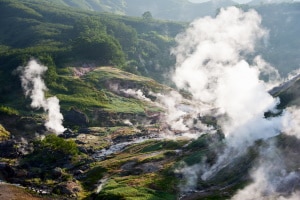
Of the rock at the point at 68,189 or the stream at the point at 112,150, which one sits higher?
the stream at the point at 112,150

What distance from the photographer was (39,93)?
14725cm

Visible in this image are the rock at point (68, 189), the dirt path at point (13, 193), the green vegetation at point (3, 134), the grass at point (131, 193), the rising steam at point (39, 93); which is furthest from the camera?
the rising steam at point (39, 93)

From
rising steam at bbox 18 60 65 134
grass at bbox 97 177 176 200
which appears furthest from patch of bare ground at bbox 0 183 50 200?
rising steam at bbox 18 60 65 134

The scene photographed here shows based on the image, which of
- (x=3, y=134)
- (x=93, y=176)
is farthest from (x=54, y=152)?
(x=3, y=134)

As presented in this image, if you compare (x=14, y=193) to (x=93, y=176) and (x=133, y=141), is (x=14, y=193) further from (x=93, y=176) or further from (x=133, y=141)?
(x=133, y=141)

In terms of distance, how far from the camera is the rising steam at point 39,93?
127450mm

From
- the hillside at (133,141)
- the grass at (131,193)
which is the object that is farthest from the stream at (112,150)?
the grass at (131,193)

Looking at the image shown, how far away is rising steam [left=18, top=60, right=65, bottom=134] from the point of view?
418ft

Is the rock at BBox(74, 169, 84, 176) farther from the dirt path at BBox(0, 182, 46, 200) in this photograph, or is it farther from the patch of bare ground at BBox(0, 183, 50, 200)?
the dirt path at BBox(0, 182, 46, 200)

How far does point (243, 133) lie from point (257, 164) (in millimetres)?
12487

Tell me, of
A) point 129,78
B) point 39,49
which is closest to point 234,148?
point 129,78

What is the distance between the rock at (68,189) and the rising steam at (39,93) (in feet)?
157

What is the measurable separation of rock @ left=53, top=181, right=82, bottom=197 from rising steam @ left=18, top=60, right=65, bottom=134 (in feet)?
157

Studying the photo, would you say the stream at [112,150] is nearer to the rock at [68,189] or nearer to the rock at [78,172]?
the rock at [78,172]
